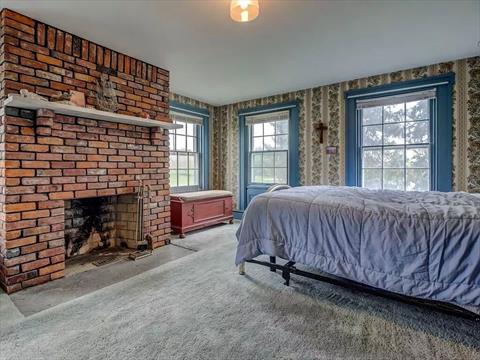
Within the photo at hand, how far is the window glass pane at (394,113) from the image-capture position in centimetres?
365

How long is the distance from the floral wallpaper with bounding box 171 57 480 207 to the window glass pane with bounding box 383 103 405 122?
0.36 metres

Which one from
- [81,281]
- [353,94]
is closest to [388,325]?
[81,281]

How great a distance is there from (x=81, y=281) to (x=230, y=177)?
11.3 feet

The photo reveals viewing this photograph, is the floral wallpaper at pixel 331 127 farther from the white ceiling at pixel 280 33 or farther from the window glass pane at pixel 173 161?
the window glass pane at pixel 173 161

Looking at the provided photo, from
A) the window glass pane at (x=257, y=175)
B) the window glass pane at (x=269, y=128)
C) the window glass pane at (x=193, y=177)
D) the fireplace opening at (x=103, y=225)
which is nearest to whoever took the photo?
the fireplace opening at (x=103, y=225)

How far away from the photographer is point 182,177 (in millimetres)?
4836

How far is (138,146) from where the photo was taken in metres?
3.21

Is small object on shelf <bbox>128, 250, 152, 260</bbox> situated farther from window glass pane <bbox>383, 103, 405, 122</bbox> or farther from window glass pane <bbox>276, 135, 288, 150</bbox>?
window glass pane <bbox>383, 103, 405, 122</bbox>

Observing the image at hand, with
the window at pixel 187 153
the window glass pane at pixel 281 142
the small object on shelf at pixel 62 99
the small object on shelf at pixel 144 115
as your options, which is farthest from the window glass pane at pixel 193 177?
the small object on shelf at pixel 62 99

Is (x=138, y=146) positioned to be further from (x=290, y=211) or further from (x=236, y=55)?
(x=290, y=211)

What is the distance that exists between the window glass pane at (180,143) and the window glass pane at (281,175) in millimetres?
1816

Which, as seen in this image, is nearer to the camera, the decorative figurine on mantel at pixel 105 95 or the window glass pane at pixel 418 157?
the decorative figurine on mantel at pixel 105 95

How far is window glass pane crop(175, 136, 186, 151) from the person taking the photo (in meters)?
4.68

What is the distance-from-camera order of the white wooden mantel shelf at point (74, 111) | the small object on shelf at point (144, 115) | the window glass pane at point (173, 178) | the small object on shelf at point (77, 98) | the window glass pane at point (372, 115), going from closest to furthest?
the white wooden mantel shelf at point (74, 111)
the small object on shelf at point (77, 98)
the small object on shelf at point (144, 115)
the window glass pane at point (372, 115)
the window glass pane at point (173, 178)
